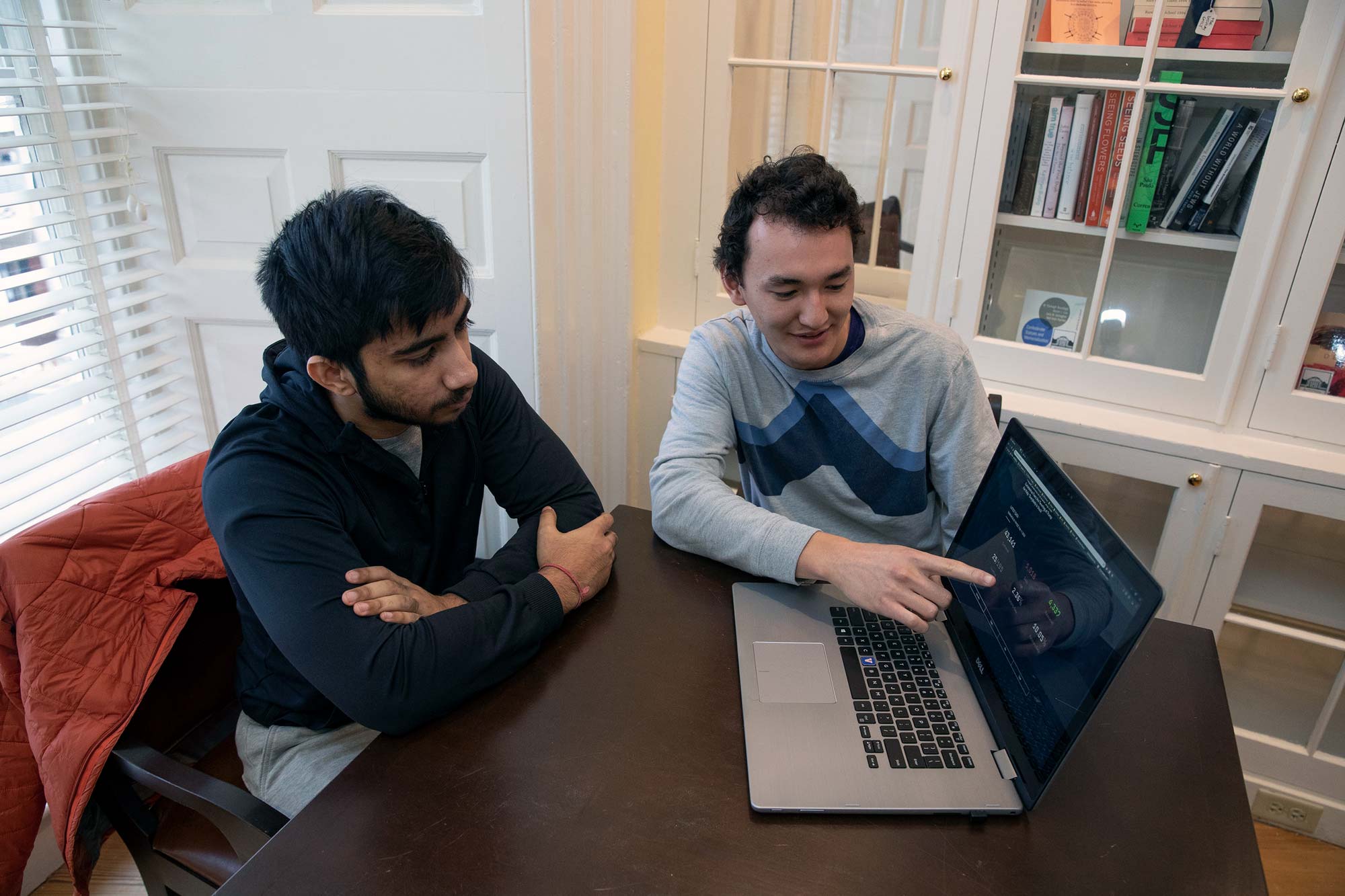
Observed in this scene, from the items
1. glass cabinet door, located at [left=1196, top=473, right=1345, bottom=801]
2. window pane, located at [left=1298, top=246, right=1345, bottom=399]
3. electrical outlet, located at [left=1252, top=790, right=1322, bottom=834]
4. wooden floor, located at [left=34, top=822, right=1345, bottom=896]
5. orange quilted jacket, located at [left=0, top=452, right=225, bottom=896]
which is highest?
window pane, located at [left=1298, top=246, right=1345, bottom=399]

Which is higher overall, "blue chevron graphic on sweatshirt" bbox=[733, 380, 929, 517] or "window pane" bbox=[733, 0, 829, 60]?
"window pane" bbox=[733, 0, 829, 60]

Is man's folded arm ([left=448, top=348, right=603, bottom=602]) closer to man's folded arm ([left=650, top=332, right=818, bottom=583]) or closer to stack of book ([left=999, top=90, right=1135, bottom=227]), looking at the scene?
man's folded arm ([left=650, top=332, right=818, bottom=583])

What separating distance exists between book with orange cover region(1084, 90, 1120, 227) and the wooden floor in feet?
4.52

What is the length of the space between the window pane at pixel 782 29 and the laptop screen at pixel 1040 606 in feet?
4.51

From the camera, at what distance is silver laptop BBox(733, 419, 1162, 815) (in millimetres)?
800

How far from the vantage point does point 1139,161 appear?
1.81 meters

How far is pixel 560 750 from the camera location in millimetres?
932

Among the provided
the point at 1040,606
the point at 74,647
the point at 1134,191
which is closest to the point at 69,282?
the point at 74,647

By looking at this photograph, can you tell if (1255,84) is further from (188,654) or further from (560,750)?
(188,654)

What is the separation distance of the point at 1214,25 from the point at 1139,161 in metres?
0.27

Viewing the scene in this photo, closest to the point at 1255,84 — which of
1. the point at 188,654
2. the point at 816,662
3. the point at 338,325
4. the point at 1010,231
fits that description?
the point at 1010,231

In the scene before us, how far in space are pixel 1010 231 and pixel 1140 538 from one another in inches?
30.5

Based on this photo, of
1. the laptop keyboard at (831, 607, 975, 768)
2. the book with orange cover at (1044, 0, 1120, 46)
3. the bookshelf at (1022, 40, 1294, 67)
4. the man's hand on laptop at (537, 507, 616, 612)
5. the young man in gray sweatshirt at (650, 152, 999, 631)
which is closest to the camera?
the laptop keyboard at (831, 607, 975, 768)

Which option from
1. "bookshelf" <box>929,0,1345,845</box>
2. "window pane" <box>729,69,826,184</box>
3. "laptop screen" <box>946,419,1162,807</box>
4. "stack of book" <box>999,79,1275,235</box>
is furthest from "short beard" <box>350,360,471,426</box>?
"stack of book" <box>999,79,1275,235</box>
